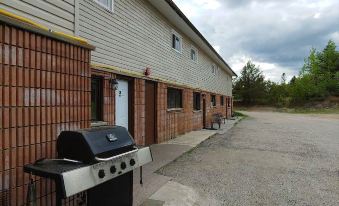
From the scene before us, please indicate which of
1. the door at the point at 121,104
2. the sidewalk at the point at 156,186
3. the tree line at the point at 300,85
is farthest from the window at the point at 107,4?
the tree line at the point at 300,85

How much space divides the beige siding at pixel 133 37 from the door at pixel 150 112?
632mm

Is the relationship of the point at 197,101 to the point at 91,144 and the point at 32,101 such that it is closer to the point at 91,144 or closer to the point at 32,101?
the point at 32,101

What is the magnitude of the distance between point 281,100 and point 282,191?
61.1m

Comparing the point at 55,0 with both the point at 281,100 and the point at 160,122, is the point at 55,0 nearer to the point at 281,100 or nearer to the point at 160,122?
the point at 160,122

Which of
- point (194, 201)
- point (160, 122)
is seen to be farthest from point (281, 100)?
point (194, 201)

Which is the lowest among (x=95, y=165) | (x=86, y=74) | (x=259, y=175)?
(x=259, y=175)

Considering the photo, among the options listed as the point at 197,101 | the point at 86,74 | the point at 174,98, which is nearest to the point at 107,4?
the point at 86,74

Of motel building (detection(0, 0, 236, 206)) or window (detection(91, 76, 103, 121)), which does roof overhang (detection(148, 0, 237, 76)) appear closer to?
motel building (detection(0, 0, 236, 206))

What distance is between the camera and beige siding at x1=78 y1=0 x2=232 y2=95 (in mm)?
6352

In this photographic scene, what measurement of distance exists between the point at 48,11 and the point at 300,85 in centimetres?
6268

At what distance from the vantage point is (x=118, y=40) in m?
7.46

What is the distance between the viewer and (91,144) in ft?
10.00

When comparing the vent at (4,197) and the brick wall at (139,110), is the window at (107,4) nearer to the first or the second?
the brick wall at (139,110)

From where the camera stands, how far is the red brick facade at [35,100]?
300cm
